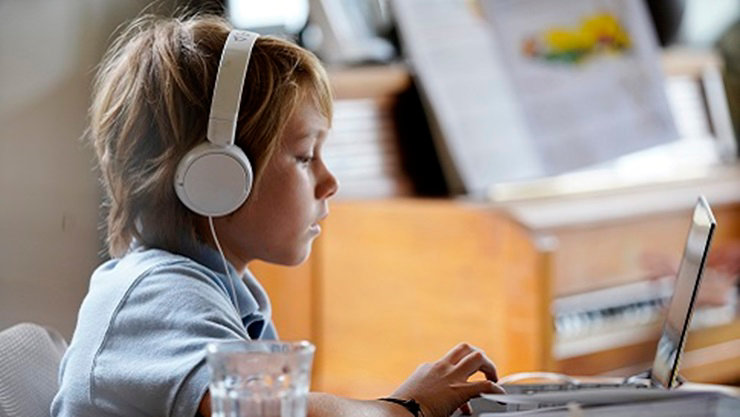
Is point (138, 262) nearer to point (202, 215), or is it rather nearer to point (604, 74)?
point (202, 215)

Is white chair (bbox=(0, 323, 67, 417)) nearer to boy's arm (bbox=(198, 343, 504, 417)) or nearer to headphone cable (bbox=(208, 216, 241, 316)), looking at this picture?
headphone cable (bbox=(208, 216, 241, 316))

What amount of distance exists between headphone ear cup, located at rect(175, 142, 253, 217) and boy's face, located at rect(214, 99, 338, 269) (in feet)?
0.30

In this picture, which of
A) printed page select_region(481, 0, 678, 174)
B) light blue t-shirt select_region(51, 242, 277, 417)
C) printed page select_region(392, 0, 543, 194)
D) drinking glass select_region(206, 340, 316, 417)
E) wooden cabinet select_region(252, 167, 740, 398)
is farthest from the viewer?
printed page select_region(481, 0, 678, 174)

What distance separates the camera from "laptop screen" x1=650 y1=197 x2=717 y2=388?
3.82 ft

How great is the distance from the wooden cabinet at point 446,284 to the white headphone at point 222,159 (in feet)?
4.42

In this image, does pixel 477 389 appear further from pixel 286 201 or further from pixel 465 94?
pixel 465 94

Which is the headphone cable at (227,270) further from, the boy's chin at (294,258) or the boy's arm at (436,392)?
the boy's arm at (436,392)

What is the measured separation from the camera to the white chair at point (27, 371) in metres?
1.21

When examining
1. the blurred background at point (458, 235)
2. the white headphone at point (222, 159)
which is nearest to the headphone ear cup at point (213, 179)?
the white headphone at point (222, 159)

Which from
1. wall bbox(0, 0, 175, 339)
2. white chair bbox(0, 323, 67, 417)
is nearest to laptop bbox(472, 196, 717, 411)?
white chair bbox(0, 323, 67, 417)

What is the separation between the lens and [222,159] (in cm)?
112

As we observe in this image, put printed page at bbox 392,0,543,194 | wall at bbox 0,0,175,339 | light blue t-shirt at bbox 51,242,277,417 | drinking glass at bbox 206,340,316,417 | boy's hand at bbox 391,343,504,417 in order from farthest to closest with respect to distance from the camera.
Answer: printed page at bbox 392,0,543,194, wall at bbox 0,0,175,339, boy's hand at bbox 391,343,504,417, light blue t-shirt at bbox 51,242,277,417, drinking glass at bbox 206,340,316,417

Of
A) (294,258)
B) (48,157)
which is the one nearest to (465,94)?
(48,157)

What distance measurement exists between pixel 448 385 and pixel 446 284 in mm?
1355
